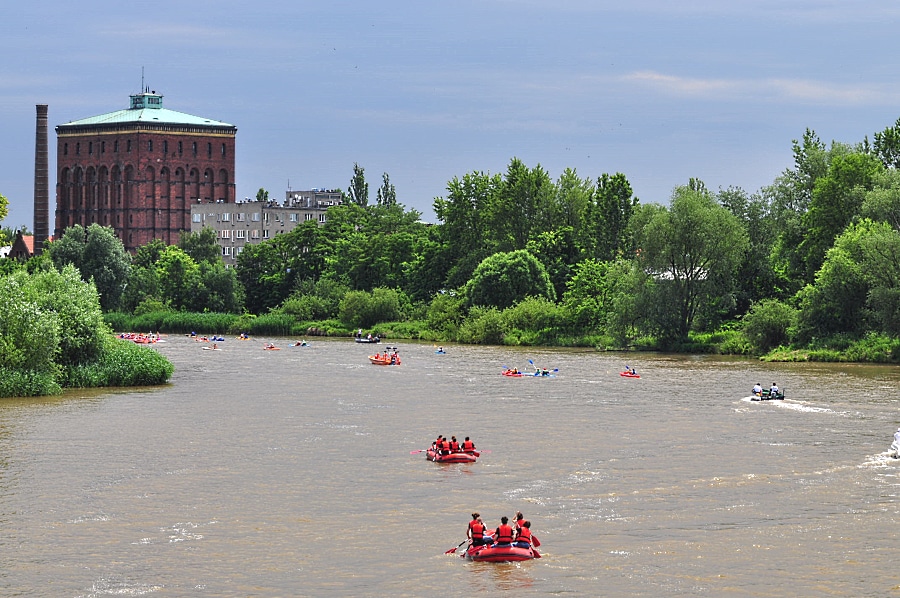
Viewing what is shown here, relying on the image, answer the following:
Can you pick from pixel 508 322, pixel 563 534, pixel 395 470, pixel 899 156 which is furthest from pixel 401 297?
pixel 563 534

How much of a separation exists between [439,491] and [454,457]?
5.20 metres

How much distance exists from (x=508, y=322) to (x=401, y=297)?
95.2 ft

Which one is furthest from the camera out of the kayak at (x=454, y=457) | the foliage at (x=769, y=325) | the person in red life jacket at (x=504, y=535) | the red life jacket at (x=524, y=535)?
the foliage at (x=769, y=325)

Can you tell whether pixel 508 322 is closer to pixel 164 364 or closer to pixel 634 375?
pixel 634 375

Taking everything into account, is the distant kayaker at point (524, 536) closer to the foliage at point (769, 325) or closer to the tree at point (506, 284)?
the foliage at point (769, 325)

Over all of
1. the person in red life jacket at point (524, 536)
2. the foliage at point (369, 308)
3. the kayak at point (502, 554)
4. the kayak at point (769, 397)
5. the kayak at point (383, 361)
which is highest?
the foliage at point (369, 308)

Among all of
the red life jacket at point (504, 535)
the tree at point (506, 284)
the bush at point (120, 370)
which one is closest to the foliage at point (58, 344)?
the bush at point (120, 370)

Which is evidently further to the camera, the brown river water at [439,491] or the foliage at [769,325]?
the foliage at [769,325]

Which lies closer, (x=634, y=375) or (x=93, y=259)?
(x=634, y=375)

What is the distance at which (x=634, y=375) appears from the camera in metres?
84.5

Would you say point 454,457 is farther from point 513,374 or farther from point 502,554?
point 513,374

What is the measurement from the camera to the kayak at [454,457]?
48.8 m

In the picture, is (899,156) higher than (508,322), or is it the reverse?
(899,156)

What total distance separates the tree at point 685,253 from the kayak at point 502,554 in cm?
7476
